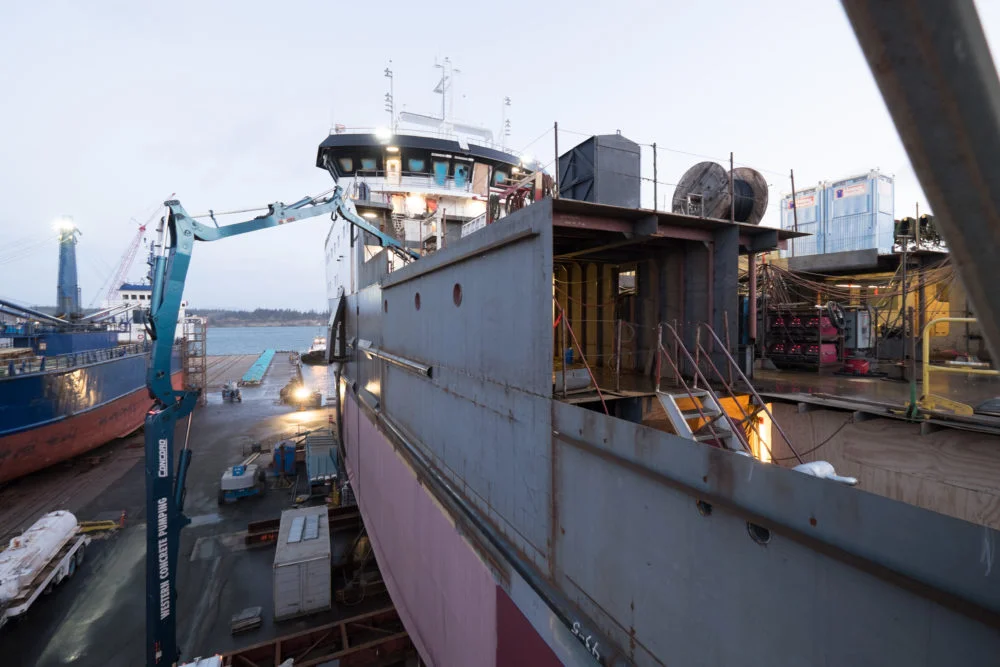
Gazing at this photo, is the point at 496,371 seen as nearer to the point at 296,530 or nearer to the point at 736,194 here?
the point at 736,194

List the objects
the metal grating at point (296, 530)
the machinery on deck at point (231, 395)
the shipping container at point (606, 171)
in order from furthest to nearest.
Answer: the machinery on deck at point (231, 395)
the metal grating at point (296, 530)
the shipping container at point (606, 171)

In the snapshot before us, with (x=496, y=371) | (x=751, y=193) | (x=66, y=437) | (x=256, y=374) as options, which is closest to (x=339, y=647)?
(x=496, y=371)

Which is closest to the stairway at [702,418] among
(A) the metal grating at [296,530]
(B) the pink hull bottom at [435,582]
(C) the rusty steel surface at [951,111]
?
(B) the pink hull bottom at [435,582]

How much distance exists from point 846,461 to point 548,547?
3943 millimetres

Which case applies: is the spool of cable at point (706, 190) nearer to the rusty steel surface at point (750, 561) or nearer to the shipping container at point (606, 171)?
the shipping container at point (606, 171)

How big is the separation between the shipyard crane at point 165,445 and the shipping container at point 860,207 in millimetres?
27776

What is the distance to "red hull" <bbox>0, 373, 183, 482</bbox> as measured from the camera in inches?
706

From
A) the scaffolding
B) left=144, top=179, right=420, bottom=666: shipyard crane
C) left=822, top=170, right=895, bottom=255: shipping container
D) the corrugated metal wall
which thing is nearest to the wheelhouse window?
left=144, top=179, right=420, bottom=666: shipyard crane

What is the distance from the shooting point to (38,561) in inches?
456

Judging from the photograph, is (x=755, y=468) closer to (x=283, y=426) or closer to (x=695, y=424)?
(x=695, y=424)

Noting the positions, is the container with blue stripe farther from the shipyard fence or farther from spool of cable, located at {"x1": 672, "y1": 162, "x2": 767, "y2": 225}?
spool of cable, located at {"x1": 672, "y1": 162, "x2": 767, "y2": 225}

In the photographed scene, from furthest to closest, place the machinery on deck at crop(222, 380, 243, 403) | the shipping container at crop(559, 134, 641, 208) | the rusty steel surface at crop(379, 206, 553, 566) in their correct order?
the machinery on deck at crop(222, 380, 243, 403)
the shipping container at crop(559, 134, 641, 208)
the rusty steel surface at crop(379, 206, 553, 566)

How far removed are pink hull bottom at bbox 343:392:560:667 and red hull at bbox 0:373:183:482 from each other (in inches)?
653

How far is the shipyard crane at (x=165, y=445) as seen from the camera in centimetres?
890
